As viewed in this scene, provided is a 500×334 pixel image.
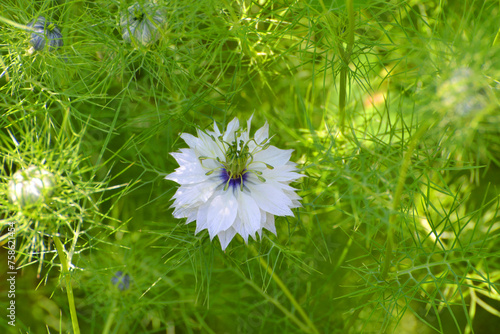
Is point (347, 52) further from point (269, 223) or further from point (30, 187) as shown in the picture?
point (30, 187)

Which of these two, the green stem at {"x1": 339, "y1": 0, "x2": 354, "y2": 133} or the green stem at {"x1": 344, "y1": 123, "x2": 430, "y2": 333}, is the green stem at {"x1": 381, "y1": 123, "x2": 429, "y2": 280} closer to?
the green stem at {"x1": 344, "y1": 123, "x2": 430, "y2": 333}

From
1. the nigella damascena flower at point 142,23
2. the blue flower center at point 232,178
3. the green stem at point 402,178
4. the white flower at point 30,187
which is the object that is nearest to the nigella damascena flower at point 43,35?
the nigella damascena flower at point 142,23

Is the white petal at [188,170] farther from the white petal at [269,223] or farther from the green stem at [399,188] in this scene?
the green stem at [399,188]

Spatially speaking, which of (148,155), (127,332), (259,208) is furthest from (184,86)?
(127,332)

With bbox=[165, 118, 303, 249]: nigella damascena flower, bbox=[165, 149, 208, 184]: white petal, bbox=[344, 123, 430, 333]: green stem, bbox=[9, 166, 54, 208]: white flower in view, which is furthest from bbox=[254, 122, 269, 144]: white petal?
bbox=[9, 166, 54, 208]: white flower

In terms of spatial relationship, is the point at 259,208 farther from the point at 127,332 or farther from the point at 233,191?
the point at 127,332

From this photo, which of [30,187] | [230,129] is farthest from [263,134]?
[30,187]
